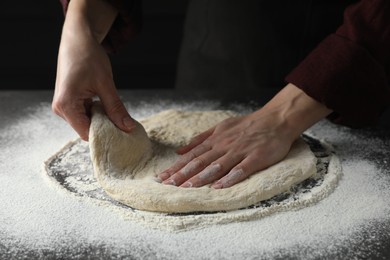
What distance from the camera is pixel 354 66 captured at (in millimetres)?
1192

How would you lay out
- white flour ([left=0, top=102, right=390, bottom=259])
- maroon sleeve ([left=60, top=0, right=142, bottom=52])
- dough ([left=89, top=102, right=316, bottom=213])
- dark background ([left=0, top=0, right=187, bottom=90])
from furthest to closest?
dark background ([left=0, top=0, right=187, bottom=90])
maroon sleeve ([left=60, top=0, right=142, bottom=52])
dough ([left=89, top=102, right=316, bottom=213])
white flour ([left=0, top=102, right=390, bottom=259])

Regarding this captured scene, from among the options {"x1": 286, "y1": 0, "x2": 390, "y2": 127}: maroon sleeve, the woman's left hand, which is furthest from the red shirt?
the woman's left hand

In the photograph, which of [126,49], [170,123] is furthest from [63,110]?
[126,49]

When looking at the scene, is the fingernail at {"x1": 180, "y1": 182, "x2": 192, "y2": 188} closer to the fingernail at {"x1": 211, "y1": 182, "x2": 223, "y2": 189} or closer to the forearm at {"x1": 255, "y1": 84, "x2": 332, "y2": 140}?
the fingernail at {"x1": 211, "y1": 182, "x2": 223, "y2": 189}

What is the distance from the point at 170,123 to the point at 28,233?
18.3 inches

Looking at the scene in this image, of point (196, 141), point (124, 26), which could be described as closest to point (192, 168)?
point (196, 141)

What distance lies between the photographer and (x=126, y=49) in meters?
2.08

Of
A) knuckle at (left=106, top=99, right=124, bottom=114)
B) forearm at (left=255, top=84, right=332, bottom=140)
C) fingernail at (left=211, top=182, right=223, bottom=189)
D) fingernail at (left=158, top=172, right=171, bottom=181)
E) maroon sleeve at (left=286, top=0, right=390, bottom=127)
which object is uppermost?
maroon sleeve at (left=286, top=0, right=390, bottom=127)

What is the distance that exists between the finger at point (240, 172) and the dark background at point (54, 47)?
102 centimetres

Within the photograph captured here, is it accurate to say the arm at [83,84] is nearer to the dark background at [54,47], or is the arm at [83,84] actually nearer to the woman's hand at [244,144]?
the woman's hand at [244,144]

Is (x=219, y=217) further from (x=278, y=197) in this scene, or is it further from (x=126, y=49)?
(x=126, y=49)

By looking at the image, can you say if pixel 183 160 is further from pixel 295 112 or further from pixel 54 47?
pixel 54 47

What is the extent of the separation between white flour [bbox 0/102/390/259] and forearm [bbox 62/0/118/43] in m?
0.29

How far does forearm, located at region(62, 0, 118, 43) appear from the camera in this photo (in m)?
1.23
